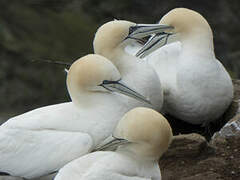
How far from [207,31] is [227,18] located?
584 cm

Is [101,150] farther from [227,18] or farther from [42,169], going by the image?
[227,18]

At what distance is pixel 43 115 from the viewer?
21.0ft

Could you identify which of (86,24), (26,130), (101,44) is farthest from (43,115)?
(86,24)

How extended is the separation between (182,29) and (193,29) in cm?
9

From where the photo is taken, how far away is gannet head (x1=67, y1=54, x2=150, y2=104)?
6.38m

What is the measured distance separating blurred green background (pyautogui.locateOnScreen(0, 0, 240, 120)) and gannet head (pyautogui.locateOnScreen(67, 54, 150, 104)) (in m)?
4.64

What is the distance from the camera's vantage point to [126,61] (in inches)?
271

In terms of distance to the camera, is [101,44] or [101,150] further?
[101,44]

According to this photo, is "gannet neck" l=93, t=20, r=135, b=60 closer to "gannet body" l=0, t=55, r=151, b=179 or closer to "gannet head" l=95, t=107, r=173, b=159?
"gannet body" l=0, t=55, r=151, b=179

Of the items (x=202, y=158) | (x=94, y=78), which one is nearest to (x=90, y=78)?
(x=94, y=78)

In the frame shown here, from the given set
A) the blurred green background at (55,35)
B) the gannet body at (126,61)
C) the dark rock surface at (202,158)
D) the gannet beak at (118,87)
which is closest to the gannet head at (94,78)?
the gannet beak at (118,87)

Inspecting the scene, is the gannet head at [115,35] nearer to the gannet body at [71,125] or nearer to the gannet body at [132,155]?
the gannet body at [71,125]

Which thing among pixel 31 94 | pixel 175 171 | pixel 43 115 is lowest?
pixel 31 94

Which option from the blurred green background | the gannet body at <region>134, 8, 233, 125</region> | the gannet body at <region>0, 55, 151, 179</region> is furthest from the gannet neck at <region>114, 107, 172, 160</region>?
the blurred green background
